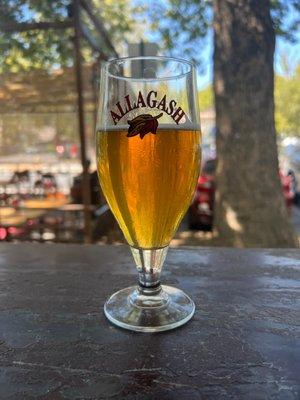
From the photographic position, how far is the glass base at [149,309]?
0.60 m

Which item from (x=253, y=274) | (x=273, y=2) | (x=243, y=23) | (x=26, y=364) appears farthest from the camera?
(x=273, y=2)

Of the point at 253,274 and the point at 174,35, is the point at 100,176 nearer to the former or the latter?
the point at 253,274

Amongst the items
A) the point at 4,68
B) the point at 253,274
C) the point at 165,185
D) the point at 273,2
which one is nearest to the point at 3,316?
the point at 165,185

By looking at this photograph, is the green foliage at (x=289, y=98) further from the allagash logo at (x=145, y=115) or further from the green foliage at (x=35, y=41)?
the allagash logo at (x=145, y=115)

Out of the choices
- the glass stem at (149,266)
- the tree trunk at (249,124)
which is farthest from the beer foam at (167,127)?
the tree trunk at (249,124)

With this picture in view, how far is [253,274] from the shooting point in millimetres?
842

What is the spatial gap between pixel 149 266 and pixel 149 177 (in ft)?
0.48

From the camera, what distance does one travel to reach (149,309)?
2.12 feet

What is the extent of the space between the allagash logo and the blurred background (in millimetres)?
3045

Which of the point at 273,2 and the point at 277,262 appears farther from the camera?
the point at 273,2

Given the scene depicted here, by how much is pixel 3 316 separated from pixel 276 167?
3.30m

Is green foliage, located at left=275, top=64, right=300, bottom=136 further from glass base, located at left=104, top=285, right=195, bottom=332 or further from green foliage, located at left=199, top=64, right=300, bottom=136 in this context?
glass base, located at left=104, top=285, right=195, bottom=332

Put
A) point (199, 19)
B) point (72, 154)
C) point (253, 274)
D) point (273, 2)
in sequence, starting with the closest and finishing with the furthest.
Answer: point (253, 274) < point (72, 154) < point (273, 2) < point (199, 19)

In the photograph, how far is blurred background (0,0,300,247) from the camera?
358 cm
